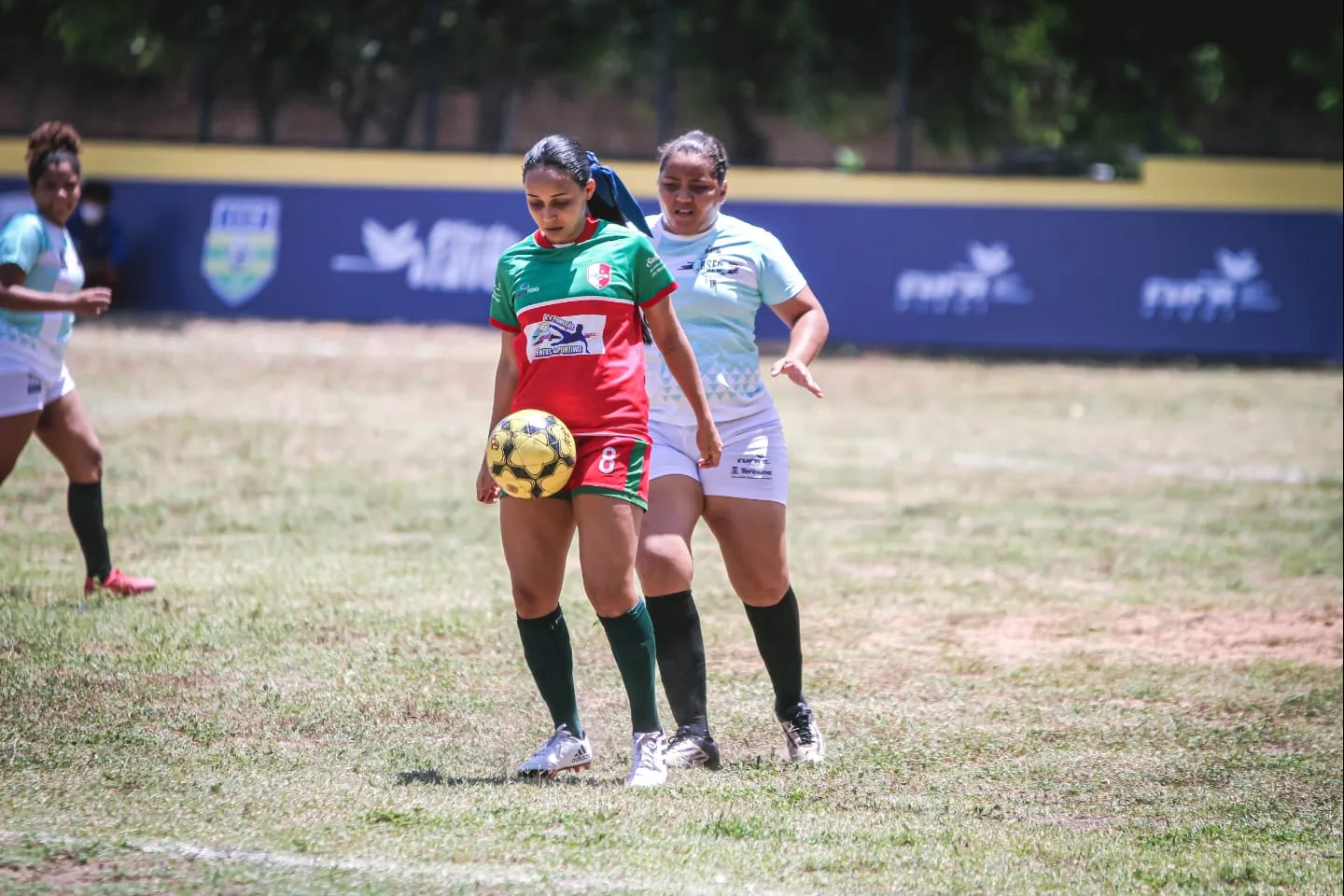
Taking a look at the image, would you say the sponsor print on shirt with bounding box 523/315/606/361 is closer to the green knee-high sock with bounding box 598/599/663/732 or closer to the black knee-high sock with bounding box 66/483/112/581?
the green knee-high sock with bounding box 598/599/663/732

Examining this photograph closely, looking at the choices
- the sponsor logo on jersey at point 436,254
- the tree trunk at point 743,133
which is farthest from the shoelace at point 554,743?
the tree trunk at point 743,133

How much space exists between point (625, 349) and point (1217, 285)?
55.8ft

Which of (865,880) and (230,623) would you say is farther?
(230,623)

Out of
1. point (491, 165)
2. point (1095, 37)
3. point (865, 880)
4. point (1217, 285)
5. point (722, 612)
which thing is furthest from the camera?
point (1095, 37)

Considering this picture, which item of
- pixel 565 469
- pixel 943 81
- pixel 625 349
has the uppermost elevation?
pixel 943 81

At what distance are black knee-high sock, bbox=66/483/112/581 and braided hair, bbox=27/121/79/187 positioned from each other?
148 cm

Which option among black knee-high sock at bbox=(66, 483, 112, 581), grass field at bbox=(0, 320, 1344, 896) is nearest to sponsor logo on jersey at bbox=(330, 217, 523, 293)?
grass field at bbox=(0, 320, 1344, 896)

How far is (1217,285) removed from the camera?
20.6 meters

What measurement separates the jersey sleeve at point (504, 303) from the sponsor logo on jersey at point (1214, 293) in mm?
16697

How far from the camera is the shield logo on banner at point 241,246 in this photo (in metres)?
22.4

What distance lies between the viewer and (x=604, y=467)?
5168 millimetres

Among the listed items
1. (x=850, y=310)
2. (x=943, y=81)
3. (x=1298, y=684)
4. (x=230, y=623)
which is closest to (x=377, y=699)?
(x=230, y=623)

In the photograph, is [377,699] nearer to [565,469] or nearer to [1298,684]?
[565,469]

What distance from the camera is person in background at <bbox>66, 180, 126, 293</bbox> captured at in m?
22.2
